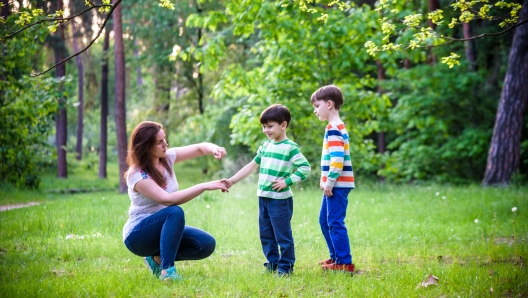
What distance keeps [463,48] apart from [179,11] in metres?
13.1

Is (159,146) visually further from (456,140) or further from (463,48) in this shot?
(463,48)

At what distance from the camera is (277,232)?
4609 mm

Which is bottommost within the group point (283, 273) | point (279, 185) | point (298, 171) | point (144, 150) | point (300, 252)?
point (300, 252)

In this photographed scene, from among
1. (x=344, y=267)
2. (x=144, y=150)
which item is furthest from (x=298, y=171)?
(x=144, y=150)

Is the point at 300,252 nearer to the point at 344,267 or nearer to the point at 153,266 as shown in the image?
the point at 344,267

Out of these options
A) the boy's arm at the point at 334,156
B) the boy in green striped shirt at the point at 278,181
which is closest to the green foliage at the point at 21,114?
the boy in green striped shirt at the point at 278,181

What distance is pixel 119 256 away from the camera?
5793 millimetres

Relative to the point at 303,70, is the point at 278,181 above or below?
below

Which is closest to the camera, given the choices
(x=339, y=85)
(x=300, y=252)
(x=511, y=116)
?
(x=300, y=252)

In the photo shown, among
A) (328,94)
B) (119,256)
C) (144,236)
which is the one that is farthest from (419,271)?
(119,256)

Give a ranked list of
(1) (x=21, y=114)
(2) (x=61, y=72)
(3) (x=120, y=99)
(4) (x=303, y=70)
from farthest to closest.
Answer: (2) (x=61, y=72) < (3) (x=120, y=99) < (4) (x=303, y=70) < (1) (x=21, y=114)

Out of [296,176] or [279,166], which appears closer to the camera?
[296,176]

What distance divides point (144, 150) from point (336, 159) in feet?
6.02

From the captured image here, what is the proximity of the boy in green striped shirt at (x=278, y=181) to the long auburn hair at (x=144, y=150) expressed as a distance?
0.69 meters
